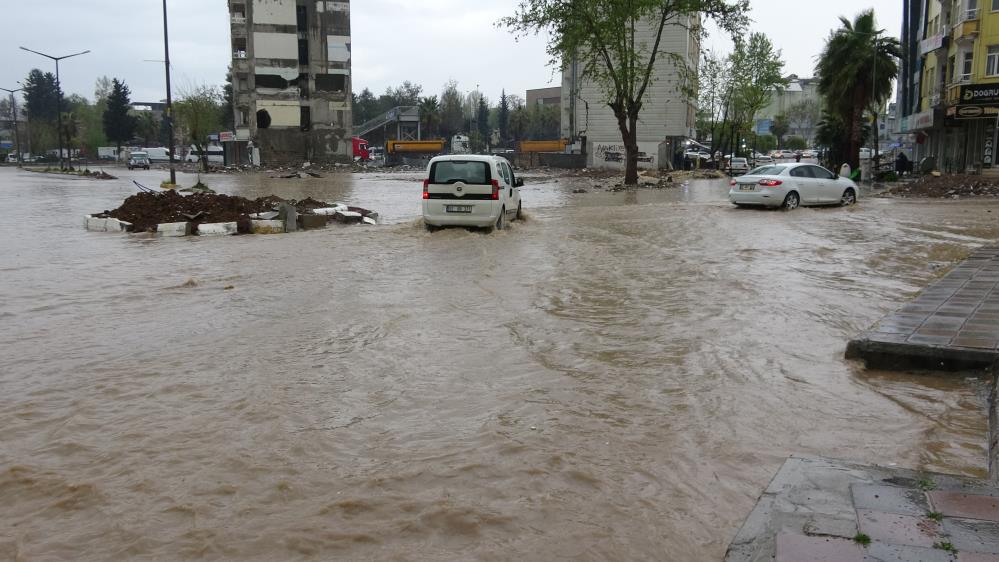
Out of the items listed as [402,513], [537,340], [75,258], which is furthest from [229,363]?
[75,258]

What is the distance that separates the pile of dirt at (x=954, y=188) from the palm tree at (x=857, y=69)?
11889mm

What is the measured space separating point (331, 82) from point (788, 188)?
62.9m

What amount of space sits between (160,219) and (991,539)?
18172 mm

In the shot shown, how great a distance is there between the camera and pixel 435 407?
5.75 m

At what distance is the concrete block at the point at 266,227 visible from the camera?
59.0 ft

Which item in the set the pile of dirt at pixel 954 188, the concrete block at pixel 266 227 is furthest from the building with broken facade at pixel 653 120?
the concrete block at pixel 266 227

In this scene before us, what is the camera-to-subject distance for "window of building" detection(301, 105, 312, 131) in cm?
7781

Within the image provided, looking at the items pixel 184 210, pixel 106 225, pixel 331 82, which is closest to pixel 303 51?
pixel 331 82

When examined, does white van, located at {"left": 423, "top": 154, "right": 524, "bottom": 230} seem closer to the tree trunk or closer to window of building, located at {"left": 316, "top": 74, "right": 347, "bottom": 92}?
the tree trunk

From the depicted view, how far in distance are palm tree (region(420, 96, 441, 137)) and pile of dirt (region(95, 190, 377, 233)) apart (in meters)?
82.9

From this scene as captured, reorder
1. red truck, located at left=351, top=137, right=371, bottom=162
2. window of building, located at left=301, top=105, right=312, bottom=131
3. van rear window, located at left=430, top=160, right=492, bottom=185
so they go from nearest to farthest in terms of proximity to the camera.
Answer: van rear window, located at left=430, top=160, right=492, bottom=185 → window of building, located at left=301, top=105, right=312, bottom=131 → red truck, located at left=351, top=137, right=371, bottom=162

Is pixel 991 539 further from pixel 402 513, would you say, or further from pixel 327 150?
pixel 327 150

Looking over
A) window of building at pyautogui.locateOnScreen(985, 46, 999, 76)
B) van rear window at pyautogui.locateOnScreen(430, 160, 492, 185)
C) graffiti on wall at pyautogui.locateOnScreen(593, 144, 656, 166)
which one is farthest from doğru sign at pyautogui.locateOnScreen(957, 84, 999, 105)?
van rear window at pyautogui.locateOnScreen(430, 160, 492, 185)

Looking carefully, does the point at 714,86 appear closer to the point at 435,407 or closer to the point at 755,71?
the point at 755,71
